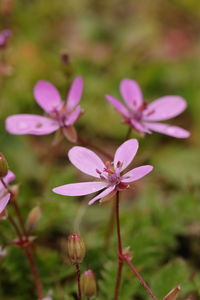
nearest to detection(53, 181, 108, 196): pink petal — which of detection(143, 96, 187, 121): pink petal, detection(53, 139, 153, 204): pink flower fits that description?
detection(53, 139, 153, 204): pink flower

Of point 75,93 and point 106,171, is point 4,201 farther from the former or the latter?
point 75,93

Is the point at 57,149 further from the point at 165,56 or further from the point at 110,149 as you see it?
the point at 165,56

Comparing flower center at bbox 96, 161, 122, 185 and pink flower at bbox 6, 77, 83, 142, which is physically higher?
pink flower at bbox 6, 77, 83, 142

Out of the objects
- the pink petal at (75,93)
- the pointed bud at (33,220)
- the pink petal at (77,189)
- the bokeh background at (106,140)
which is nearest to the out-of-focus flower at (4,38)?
the bokeh background at (106,140)

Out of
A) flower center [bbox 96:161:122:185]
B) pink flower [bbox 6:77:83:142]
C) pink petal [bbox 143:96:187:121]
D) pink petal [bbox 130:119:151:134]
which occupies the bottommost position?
pink petal [bbox 143:96:187:121]

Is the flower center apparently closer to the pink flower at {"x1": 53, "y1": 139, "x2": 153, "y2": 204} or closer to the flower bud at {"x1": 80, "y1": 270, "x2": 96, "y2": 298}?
the pink flower at {"x1": 53, "y1": 139, "x2": 153, "y2": 204}

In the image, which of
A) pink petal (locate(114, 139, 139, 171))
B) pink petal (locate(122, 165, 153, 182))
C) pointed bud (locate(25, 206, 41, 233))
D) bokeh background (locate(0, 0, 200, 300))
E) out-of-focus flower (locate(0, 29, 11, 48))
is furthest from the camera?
out-of-focus flower (locate(0, 29, 11, 48))
